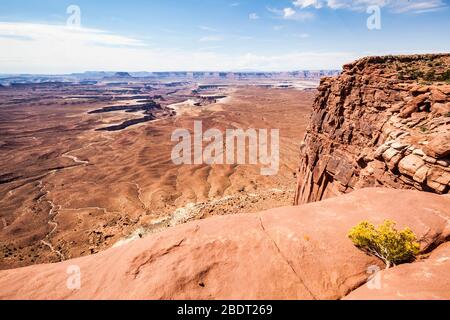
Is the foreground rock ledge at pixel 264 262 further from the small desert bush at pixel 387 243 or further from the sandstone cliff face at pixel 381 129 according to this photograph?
the sandstone cliff face at pixel 381 129

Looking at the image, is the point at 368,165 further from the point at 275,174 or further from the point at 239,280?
the point at 275,174

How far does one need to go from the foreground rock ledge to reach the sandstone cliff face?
3.44 metres

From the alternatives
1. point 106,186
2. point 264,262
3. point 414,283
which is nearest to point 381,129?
point 414,283

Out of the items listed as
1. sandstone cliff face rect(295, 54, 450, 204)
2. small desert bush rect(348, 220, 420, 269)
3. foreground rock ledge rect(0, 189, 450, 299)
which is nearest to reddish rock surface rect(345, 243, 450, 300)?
foreground rock ledge rect(0, 189, 450, 299)

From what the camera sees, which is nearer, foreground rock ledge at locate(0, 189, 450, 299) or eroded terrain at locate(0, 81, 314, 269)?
foreground rock ledge at locate(0, 189, 450, 299)

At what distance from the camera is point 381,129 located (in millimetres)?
18016

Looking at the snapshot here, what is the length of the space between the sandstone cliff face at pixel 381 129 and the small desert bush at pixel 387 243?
6.02 metres

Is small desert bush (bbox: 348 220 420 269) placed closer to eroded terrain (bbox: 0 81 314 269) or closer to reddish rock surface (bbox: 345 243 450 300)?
reddish rock surface (bbox: 345 243 450 300)

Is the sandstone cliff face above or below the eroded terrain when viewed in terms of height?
above

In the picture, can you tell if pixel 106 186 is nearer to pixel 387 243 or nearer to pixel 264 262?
pixel 264 262

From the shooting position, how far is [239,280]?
7355 mm

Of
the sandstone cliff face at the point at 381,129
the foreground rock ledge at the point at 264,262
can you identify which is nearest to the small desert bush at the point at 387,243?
the foreground rock ledge at the point at 264,262

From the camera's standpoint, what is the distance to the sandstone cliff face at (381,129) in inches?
532

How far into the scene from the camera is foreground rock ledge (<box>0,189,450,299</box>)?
7000 millimetres
